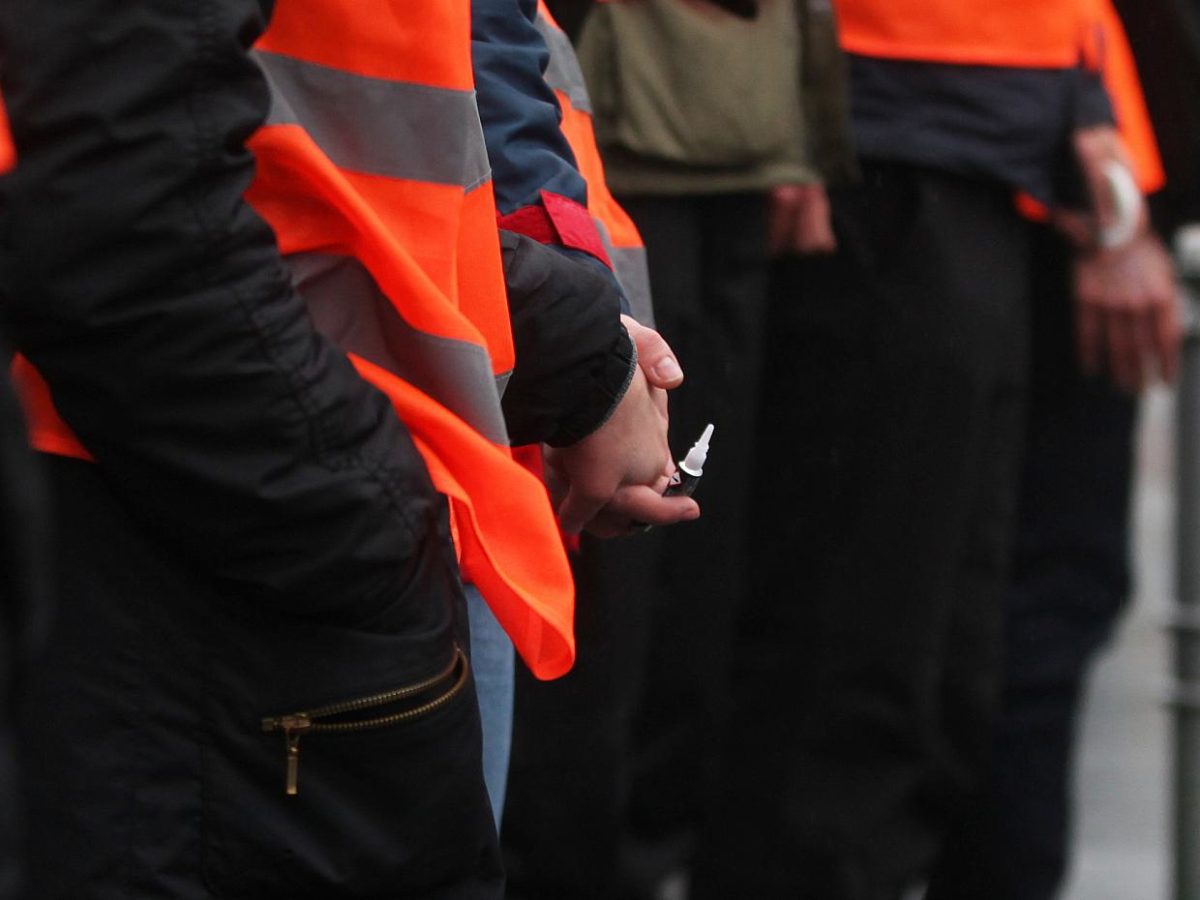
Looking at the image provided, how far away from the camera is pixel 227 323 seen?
125cm

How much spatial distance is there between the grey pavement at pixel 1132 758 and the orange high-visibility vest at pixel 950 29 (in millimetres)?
628

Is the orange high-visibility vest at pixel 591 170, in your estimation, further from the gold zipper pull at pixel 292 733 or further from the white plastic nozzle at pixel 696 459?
the gold zipper pull at pixel 292 733

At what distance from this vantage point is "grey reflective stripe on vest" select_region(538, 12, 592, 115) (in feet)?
5.93

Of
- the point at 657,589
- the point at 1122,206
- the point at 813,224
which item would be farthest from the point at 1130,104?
the point at 657,589

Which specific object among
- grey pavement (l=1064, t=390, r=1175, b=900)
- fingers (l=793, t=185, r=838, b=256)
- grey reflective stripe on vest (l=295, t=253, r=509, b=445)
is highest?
grey reflective stripe on vest (l=295, t=253, r=509, b=445)

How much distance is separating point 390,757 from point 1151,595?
182 inches

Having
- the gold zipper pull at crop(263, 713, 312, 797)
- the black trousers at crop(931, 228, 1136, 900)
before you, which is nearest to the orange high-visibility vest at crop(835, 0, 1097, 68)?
the black trousers at crop(931, 228, 1136, 900)

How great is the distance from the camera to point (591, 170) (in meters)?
1.88

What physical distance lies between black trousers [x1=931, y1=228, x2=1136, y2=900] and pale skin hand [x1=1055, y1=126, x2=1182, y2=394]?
115mm

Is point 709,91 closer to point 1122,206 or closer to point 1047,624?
point 1122,206

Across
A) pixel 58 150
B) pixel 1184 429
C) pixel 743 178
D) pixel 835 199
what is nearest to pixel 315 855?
pixel 58 150

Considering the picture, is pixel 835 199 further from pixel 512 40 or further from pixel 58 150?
pixel 58 150

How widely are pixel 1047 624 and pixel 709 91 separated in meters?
1.19

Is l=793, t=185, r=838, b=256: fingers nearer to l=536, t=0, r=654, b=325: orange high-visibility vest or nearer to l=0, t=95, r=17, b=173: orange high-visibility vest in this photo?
l=536, t=0, r=654, b=325: orange high-visibility vest
